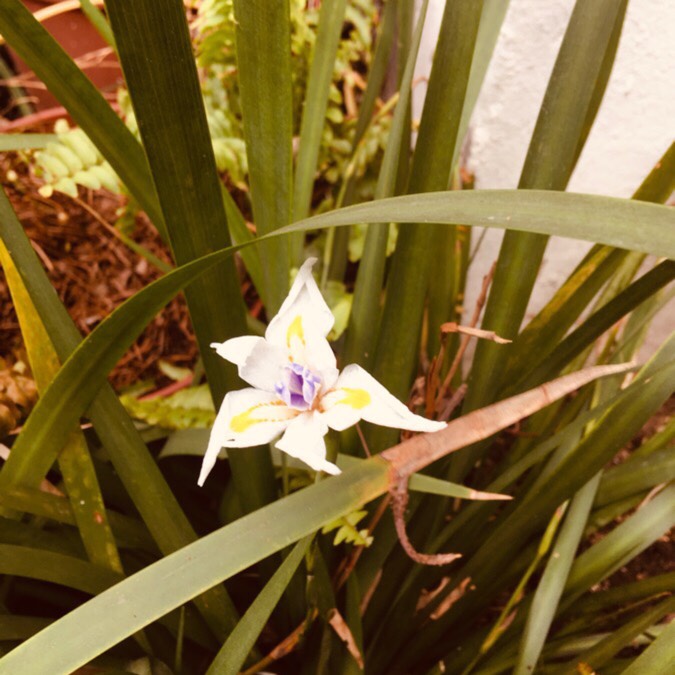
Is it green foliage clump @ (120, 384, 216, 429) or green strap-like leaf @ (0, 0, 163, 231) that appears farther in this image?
green foliage clump @ (120, 384, 216, 429)

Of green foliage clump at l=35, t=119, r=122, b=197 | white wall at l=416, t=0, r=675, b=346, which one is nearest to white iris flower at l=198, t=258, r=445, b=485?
green foliage clump at l=35, t=119, r=122, b=197

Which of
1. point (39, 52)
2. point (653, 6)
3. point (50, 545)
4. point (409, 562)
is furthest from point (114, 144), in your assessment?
point (653, 6)

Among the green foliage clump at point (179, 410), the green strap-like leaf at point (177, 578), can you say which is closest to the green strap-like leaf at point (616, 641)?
the green strap-like leaf at point (177, 578)

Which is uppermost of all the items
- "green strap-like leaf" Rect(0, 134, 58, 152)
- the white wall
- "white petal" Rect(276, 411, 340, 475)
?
the white wall

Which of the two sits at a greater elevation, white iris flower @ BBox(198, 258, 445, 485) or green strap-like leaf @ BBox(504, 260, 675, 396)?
green strap-like leaf @ BBox(504, 260, 675, 396)

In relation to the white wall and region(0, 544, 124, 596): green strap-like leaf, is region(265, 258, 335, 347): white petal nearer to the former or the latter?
region(0, 544, 124, 596): green strap-like leaf

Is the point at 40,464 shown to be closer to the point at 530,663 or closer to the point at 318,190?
the point at 530,663

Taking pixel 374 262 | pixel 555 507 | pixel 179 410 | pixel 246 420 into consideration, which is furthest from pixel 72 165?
pixel 555 507
